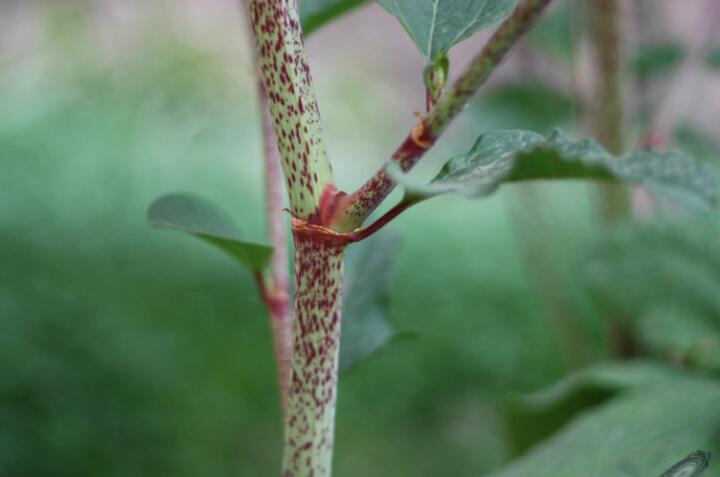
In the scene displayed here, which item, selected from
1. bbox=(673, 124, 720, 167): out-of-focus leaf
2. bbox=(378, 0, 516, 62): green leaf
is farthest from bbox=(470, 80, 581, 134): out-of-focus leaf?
bbox=(378, 0, 516, 62): green leaf

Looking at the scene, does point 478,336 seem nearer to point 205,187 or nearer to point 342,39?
point 205,187

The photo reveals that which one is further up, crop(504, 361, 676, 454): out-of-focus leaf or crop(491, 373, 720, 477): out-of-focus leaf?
crop(504, 361, 676, 454): out-of-focus leaf

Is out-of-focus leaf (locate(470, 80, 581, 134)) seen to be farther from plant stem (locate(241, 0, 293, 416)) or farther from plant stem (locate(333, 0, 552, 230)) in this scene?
plant stem (locate(333, 0, 552, 230))

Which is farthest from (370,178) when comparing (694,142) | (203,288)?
(203,288)

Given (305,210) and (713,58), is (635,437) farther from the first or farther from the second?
(713,58)

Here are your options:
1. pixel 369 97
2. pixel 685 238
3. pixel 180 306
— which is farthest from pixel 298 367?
pixel 369 97
